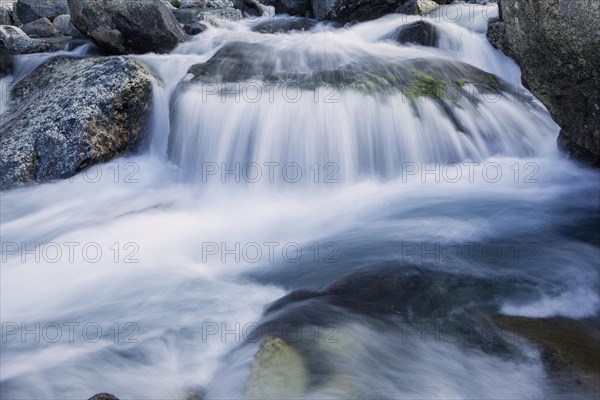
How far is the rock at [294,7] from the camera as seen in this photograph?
12920mm

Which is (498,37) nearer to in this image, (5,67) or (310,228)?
(310,228)

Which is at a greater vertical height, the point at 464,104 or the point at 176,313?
the point at 464,104

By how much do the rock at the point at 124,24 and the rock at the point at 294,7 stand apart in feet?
14.4

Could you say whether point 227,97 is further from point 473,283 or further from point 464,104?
point 473,283

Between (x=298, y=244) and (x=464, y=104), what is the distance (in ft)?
10.4

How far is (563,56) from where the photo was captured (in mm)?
4641

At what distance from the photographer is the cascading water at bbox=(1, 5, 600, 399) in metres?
3.51

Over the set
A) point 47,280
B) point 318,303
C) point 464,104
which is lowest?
point 47,280

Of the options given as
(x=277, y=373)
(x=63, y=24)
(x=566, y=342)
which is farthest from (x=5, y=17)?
(x=566, y=342)

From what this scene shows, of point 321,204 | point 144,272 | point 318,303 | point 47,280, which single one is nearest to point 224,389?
point 318,303

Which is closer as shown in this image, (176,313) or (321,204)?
(176,313)

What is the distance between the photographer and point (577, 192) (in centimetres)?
614

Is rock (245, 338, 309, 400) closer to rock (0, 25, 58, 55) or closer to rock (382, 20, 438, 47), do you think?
rock (382, 20, 438, 47)

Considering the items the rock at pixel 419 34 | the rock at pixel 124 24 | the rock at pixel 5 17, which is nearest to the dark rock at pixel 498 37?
the rock at pixel 419 34
